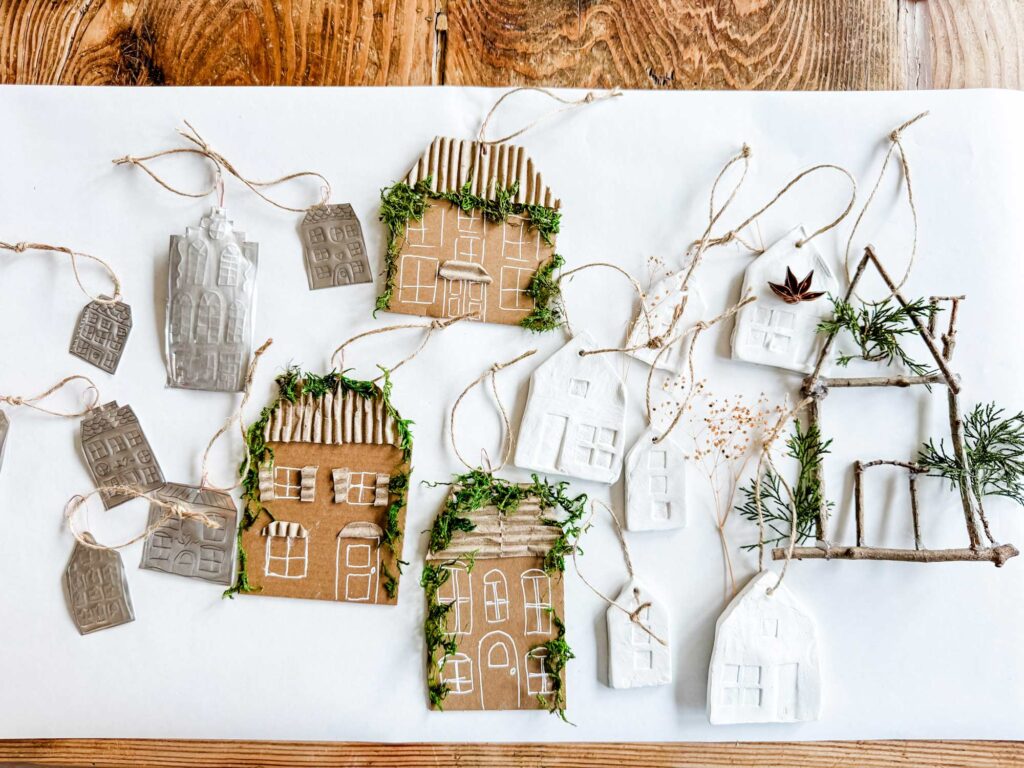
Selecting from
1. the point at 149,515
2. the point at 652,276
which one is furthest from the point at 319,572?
the point at 652,276

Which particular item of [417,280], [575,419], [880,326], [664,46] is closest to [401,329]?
[417,280]

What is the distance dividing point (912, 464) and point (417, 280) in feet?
2.76

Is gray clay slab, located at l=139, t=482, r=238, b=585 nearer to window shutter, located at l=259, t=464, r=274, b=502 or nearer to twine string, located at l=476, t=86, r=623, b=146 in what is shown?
window shutter, located at l=259, t=464, r=274, b=502

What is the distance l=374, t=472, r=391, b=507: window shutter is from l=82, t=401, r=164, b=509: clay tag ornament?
0.34m

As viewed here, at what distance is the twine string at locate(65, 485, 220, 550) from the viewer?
1.13 meters

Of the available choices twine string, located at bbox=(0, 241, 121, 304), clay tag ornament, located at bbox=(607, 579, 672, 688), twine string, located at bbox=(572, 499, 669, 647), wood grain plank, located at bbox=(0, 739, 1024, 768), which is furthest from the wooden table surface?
wood grain plank, located at bbox=(0, 739, 1024, 768)

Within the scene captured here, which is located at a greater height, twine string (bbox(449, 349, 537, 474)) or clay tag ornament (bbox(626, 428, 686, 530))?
twine string (bbox(449, 349, 537, 474))

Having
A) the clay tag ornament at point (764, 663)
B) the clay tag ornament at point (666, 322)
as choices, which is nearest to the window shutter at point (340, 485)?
the clay tag ornament at point (666, 322)

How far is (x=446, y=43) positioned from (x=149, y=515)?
2.98 feet

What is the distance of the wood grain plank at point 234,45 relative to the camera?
47.5 inches

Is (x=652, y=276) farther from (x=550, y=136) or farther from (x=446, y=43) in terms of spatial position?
(x=446, y=43)

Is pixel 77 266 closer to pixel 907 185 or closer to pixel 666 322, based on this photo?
pixel 666 322

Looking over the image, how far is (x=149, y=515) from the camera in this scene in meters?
1.14

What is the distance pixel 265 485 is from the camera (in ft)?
3.71
